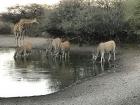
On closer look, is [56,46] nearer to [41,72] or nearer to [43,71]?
[43,71]

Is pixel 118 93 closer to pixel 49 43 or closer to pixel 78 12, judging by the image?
pixel 49 43

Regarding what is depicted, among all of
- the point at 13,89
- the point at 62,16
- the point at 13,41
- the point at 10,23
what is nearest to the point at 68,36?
the point at 62,16

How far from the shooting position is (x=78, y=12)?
43.5 m

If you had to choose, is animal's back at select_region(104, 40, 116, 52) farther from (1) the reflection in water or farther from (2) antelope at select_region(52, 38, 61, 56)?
(2) antelope at select_region(52, 38, 61, 56)

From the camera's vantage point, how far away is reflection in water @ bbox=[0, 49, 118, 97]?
21.9m

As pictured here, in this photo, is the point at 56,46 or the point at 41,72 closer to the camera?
the point at 41,72

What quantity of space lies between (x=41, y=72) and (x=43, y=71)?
479mm

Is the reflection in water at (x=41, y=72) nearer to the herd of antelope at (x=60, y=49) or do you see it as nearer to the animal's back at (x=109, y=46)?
the herd of antelope at (x=60, y=49)

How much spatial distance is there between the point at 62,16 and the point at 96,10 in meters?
3.72

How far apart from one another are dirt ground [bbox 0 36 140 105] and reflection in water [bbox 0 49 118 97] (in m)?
1.13

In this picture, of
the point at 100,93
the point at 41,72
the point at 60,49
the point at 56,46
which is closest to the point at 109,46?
the point at 60,49

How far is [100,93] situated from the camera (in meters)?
19.7

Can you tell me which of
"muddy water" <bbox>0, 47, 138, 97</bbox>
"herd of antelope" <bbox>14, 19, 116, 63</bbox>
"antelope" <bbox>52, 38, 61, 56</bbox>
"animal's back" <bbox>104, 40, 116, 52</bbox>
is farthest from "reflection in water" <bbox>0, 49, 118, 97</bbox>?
"animal's back" <bbox>104, 40, 116, 52</bbox>

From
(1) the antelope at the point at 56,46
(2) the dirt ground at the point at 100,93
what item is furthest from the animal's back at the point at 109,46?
(2) the dirt ground at the point at 100,93
